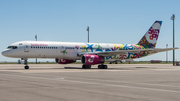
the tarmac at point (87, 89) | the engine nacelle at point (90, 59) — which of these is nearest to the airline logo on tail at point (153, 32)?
the engine nacelle at point (90, 59)

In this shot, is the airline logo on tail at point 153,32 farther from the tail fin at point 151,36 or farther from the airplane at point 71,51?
the airplane at point 71,51

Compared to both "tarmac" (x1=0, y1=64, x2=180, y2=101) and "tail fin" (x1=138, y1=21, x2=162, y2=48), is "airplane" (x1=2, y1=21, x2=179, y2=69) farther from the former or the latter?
"tarmac" (x1=0, y1=64, x2=180, y2=101)

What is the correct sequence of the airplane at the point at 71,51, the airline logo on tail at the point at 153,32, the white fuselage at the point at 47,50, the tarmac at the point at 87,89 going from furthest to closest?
1. the airline logo on tail at the point at 153,32
2. the airplane at the point at 71,51
3. the white fuselage at the point at 47,50
4. the tarmac at the point at 87,89

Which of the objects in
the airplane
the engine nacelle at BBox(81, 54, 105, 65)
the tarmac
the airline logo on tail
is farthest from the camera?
the airline logo on tail

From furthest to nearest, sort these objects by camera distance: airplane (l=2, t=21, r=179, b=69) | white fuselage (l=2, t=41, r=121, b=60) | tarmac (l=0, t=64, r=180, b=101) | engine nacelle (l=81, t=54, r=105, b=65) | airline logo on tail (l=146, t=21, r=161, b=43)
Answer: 1. airline logo on tail (l=146, t=21, r=161, b=43)
2. engine nacelle (l=81, t=54, r=105, b=65)
3. airplane (l=2, t=21, r=179, b=69)
4. white fuselage (l=2, t=41, r=121, b=60)
5. tarmac (l=0, t=64, r=180, b=101)

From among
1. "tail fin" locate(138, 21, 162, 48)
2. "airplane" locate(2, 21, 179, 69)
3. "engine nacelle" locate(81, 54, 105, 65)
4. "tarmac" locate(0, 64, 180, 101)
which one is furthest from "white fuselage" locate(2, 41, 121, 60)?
"tarmac" locate(0, 64, 180, 101)

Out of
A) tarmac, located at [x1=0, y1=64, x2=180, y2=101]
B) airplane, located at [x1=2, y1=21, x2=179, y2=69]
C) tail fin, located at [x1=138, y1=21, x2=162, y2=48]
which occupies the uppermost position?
tail fin, located at [x1=138, y1=21, x2=162, y2=48]

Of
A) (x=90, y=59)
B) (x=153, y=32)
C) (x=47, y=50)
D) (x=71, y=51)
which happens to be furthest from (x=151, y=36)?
(x=47, y=50)

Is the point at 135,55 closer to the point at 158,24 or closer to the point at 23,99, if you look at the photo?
the point at 158,24

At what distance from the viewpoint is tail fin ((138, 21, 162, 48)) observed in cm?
4197

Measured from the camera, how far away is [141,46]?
42.2 metres

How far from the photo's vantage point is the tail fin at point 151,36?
42.0m

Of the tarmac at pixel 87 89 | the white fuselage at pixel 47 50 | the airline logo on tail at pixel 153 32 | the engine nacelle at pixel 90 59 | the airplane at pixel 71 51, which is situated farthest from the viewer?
the airline logo on tail at pixel 153 32

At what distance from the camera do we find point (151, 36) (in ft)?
138
